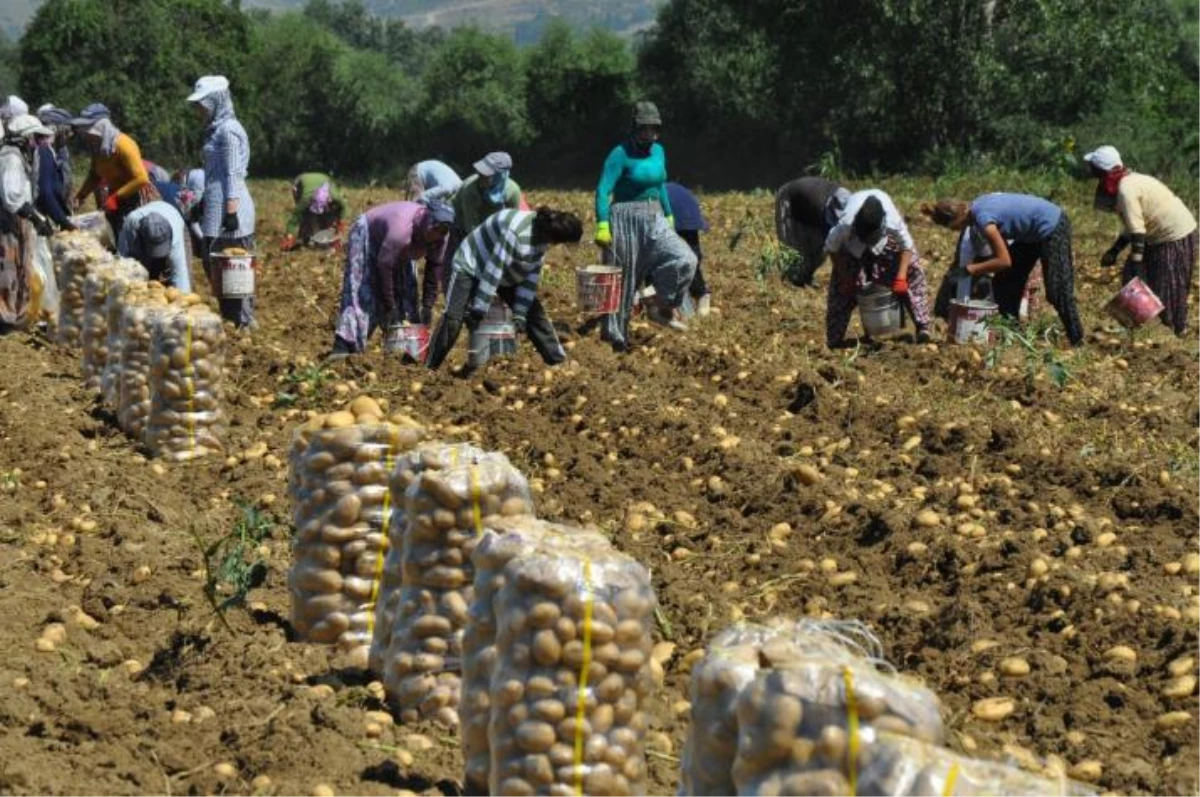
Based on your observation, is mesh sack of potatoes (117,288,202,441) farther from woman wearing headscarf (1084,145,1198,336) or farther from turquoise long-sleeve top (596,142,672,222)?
woman wearing headscarf (1084,145,1198,336)

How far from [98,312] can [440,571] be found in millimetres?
5169

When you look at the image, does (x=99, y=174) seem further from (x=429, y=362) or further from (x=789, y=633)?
(x=789, y=633)

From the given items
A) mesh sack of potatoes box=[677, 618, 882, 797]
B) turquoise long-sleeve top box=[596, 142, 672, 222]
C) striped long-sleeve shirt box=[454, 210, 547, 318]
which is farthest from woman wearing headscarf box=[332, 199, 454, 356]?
mesh sack of potatoes box=[677, 618, 882, 797]

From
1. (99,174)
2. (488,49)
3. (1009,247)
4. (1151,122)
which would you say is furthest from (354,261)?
(488,49)

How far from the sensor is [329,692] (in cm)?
472

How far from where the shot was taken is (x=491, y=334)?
922cm

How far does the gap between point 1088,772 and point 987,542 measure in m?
1.90

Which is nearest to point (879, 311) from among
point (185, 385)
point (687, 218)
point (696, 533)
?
point (687, 218)

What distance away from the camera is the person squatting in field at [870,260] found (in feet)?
30.4

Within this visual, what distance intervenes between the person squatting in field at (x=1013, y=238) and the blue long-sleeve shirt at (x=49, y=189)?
19.6 feet

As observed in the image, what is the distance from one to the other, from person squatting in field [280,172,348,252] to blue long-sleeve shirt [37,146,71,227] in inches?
163

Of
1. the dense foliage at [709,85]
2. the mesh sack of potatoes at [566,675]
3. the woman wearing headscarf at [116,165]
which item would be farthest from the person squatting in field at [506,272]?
the dense foliage at [709,85]

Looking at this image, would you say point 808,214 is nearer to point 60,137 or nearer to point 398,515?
point 60,137

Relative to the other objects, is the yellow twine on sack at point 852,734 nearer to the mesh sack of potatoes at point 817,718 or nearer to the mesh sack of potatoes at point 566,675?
the mesh sack of potatoes at point 817,718
